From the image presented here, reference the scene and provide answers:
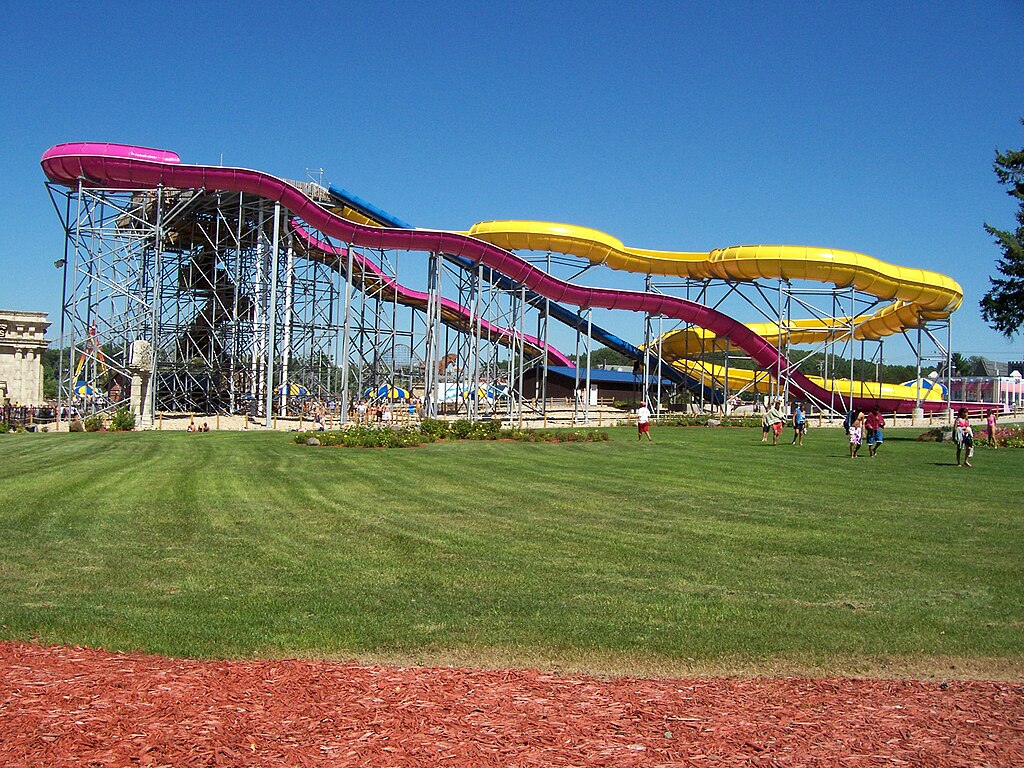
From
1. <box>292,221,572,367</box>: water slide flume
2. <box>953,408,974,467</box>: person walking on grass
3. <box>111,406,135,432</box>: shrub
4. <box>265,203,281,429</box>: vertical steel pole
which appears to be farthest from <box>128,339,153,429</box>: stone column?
<box>953,408,974,467</box>: person walking on grass

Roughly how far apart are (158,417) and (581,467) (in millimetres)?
25011

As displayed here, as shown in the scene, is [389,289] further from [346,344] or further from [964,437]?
[964,437]

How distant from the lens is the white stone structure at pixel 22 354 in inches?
2077

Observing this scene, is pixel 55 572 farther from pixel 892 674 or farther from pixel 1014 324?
pixel 1014 324

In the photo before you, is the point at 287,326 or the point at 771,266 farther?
the point at 771,266

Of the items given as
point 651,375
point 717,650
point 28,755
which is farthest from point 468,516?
point 651,375

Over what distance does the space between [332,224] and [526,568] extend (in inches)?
1335

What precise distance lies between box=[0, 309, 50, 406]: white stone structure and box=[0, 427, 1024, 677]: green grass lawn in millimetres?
40820

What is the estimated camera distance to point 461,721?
16.6 ft

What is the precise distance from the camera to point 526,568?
29.6 ft

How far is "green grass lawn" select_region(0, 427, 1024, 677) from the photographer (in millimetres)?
6598

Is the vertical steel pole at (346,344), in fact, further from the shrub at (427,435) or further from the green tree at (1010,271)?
the green tree at (1010,271)

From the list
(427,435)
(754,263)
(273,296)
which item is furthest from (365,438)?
(754,263)

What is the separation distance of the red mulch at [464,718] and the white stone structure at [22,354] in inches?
2098
